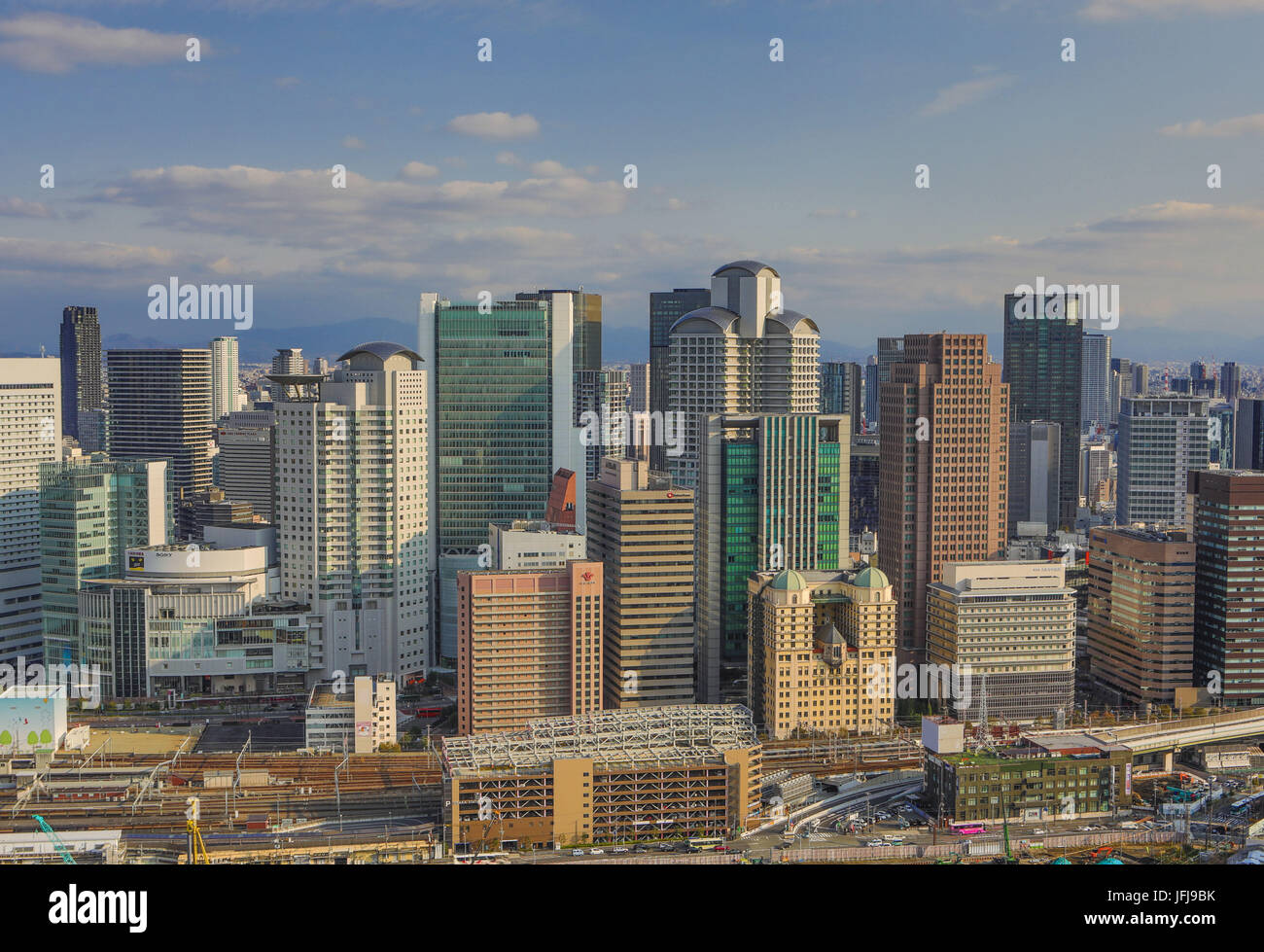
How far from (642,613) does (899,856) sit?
679cm

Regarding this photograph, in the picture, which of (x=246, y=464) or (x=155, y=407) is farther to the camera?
(x=155, y=407)

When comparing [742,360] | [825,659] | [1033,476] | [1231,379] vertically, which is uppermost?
[1231,379]

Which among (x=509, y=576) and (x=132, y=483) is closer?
(x=509, y=576)

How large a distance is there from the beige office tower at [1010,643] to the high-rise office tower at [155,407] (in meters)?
28.4

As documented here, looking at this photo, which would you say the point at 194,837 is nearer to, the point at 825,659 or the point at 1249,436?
the point at 825,659

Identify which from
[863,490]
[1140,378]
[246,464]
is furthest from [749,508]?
[1140,378]

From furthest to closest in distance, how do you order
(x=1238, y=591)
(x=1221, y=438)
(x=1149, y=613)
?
(x=1221, y=438)
(x=1149, y=613)
(x=1238, y=591)

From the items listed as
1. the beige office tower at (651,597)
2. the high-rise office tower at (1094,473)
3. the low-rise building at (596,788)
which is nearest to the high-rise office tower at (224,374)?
the high-rise office tower at (1094,473)

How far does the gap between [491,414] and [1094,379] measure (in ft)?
96.7

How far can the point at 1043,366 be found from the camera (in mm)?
46812

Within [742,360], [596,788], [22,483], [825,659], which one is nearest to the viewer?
[596,788]
